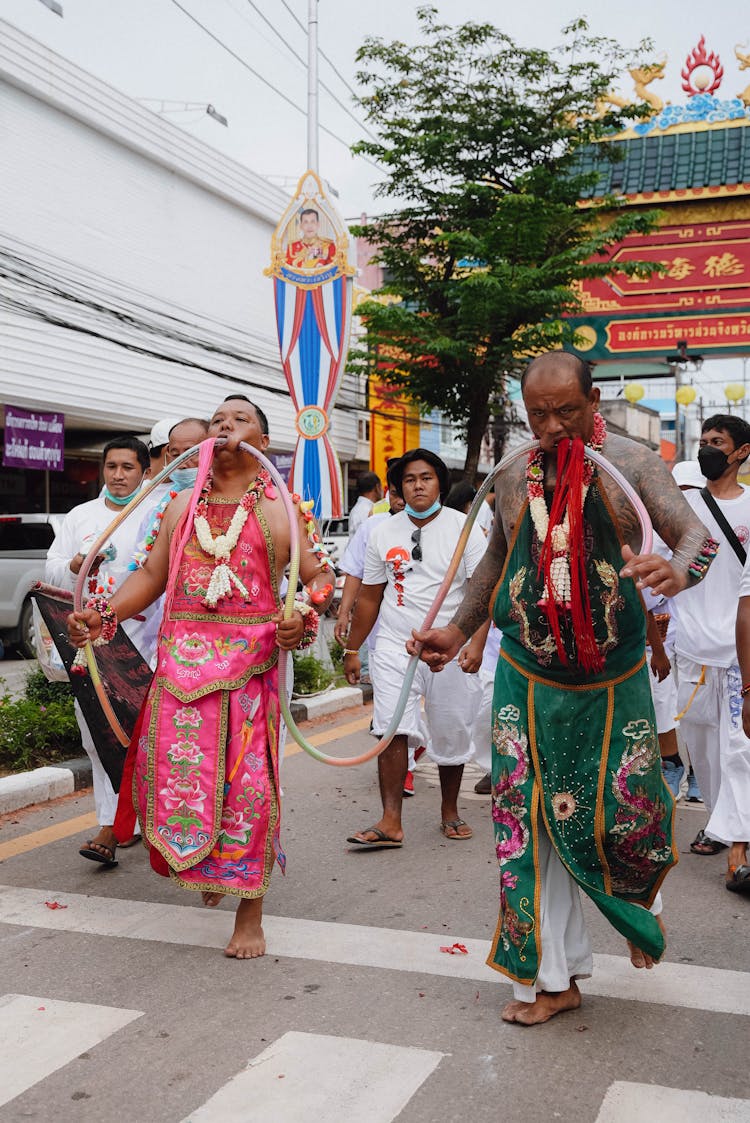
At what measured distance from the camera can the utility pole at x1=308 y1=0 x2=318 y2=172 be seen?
611 inches

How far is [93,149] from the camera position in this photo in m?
18.2

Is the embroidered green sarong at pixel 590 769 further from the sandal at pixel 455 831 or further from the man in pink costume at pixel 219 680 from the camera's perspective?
the sandal at pixel 455 831

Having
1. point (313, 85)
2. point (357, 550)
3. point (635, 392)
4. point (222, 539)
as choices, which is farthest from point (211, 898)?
point (635, 392)

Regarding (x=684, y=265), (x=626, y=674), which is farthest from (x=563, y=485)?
(x=684, y=265)

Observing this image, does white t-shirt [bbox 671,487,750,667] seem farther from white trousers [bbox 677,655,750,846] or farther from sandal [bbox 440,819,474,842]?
sandal [bbox 440,819,474,842]

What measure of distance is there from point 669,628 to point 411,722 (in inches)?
61.2

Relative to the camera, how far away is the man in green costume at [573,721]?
3.51 m

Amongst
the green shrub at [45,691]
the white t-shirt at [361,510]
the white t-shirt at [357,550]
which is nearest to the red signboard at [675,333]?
the white t-shirt at [361,510]

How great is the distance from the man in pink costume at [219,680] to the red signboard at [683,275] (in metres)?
20.3

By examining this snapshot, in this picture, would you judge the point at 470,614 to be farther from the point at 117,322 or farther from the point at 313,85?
the point at 117,322

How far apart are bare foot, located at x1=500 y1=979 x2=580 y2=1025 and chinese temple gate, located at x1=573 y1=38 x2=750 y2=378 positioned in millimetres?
20933

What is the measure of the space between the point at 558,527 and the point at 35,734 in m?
4.48

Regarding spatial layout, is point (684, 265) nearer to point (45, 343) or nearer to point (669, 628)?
point (45, 343)

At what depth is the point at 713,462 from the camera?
17.8 feet
